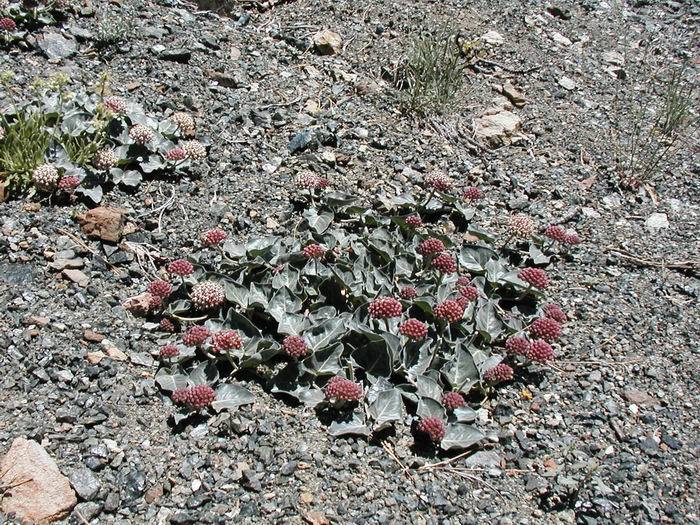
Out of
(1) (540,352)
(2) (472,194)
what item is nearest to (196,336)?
(1) (540,352)

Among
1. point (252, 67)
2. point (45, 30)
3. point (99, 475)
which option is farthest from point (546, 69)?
point (99, 475)

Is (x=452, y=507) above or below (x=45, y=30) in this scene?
below

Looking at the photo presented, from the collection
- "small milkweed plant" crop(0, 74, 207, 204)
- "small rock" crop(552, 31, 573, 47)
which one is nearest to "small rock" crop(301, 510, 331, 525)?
"small milkweed plant" crop(0, 74, 207, 204)

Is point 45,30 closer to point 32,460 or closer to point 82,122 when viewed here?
point 82,122

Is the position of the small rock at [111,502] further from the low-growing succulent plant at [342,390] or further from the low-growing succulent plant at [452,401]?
the low-growing succulent plant at [452,401]

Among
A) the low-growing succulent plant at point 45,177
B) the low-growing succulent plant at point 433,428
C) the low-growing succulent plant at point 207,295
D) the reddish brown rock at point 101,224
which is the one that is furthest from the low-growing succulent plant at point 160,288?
the low-growing succulent plant at point 433,428

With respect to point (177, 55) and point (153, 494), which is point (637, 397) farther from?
point (177, 55)
